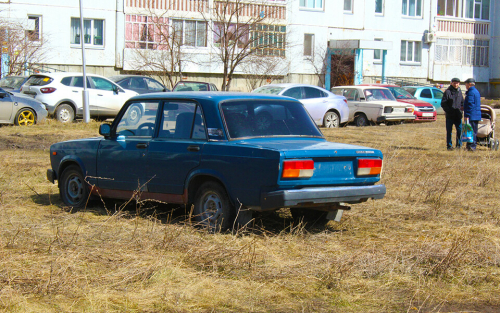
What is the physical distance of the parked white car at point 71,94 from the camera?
60.0ft

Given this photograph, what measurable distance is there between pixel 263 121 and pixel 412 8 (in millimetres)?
39292

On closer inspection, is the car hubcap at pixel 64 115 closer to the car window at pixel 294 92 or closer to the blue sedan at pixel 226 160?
the car window at pixel 294 92

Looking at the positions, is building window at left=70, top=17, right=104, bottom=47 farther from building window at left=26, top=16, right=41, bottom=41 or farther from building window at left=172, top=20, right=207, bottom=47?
building window at left=172, top=20, right=207, bottom=47

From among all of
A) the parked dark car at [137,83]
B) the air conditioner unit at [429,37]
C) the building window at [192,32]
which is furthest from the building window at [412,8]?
the parked dark car at [137,83]

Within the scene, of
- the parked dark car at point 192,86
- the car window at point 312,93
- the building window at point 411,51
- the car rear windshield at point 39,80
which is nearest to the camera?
the car rear windshield at point 39,80

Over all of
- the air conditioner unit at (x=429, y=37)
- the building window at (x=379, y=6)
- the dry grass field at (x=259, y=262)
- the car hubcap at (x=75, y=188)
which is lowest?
the dry grass field at (x=259, y=262)

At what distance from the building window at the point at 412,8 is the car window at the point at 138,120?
3841 cm

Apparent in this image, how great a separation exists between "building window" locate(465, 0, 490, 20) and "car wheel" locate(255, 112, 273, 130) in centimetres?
4411

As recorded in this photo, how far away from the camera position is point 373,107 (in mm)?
21516

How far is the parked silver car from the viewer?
16.7 metres

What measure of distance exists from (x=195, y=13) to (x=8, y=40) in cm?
1100

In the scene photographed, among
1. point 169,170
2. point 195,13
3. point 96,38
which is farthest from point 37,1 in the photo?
point 169,170

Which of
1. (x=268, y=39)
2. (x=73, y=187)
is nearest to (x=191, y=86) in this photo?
(x=268, y=39)

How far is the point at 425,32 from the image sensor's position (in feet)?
143
